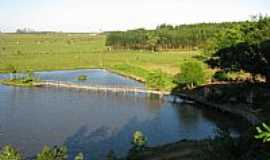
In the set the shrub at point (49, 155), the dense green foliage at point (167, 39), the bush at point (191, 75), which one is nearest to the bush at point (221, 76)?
the bush at point (191, 75)

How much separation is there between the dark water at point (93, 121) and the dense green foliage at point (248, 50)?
7668 mm

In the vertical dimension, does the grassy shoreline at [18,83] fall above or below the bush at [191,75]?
below

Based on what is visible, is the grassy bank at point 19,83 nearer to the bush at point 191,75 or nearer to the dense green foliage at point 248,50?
the bush at point 191,75

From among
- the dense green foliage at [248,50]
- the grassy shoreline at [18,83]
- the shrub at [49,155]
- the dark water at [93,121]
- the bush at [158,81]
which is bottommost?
the dark water at [93,121]

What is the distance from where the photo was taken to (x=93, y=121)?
5409 centimetres

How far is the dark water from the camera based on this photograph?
44531mm

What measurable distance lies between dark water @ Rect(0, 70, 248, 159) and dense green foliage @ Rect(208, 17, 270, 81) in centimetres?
767

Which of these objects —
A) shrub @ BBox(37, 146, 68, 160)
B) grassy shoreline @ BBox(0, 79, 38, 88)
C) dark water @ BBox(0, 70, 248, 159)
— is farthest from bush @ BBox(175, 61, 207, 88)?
shrub @ BBox(37, 146, 68, 160)

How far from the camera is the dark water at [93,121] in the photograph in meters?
44.5

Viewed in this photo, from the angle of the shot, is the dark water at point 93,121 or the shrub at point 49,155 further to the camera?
the dark water at point 93,121

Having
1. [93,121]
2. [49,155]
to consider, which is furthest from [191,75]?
[49,155]

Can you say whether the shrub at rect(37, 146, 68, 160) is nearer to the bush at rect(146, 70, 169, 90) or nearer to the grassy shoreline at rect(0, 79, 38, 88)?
the bush at rect(146, 70, 169, 90)

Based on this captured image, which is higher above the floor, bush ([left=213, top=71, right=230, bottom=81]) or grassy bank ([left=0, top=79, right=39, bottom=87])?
bush ([left=213, top=71, right=230, bottom=81])

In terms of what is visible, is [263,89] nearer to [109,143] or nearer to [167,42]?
[109,143]
